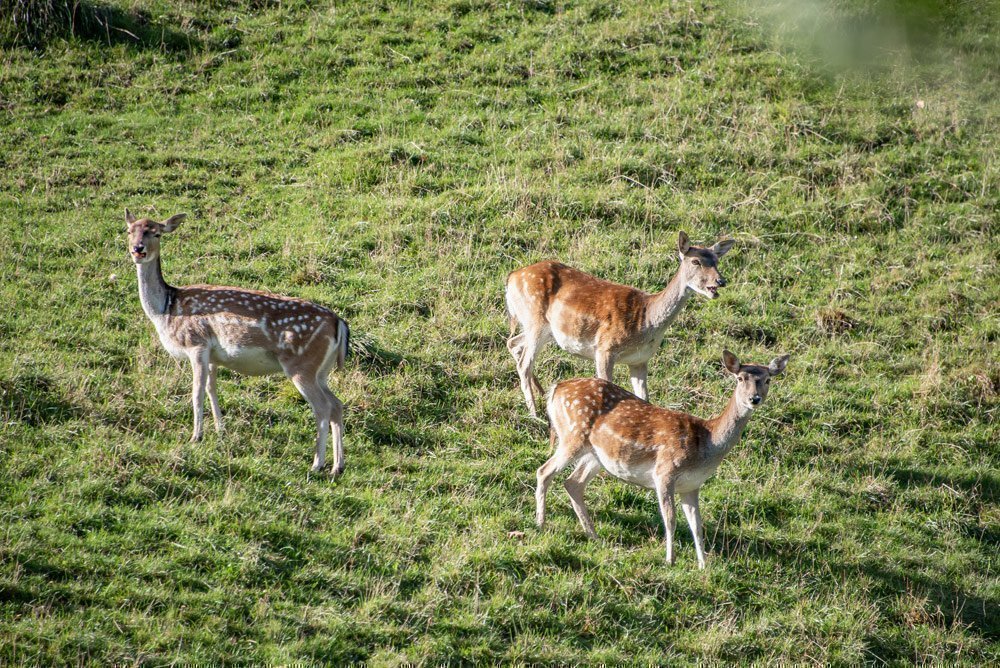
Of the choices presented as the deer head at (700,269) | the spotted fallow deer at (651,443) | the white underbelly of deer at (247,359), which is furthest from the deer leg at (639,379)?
the white underbelly of deer at (247,359)

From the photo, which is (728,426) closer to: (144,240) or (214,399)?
(214,399)

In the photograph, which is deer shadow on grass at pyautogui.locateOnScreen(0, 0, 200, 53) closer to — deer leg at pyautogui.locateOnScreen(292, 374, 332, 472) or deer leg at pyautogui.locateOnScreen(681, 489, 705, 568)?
deer leg at pyautogui.locateOnScreen(292, 374, 332, 472)

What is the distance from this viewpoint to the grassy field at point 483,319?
316 inches

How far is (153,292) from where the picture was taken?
1019cm

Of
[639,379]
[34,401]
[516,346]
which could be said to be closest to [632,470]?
[639,379]

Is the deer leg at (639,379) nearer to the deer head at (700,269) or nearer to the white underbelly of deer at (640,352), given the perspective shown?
the white underbelly of deer at (640,352)

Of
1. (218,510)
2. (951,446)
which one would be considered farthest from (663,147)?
(218,510)

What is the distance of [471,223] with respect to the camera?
14016mm

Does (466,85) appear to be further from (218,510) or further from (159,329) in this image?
(218,510)

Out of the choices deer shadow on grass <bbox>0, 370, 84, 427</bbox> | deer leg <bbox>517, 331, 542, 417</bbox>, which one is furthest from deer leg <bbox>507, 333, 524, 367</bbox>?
deer shadow on grass <bbox>0, 370, 84, 427</bbox>

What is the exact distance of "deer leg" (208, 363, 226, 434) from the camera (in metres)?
9.83

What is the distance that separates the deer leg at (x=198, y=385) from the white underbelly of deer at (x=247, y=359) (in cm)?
12

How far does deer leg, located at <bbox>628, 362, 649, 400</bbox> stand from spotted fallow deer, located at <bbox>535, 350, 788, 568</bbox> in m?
1.72

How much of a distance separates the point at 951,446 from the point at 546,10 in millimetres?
11056
